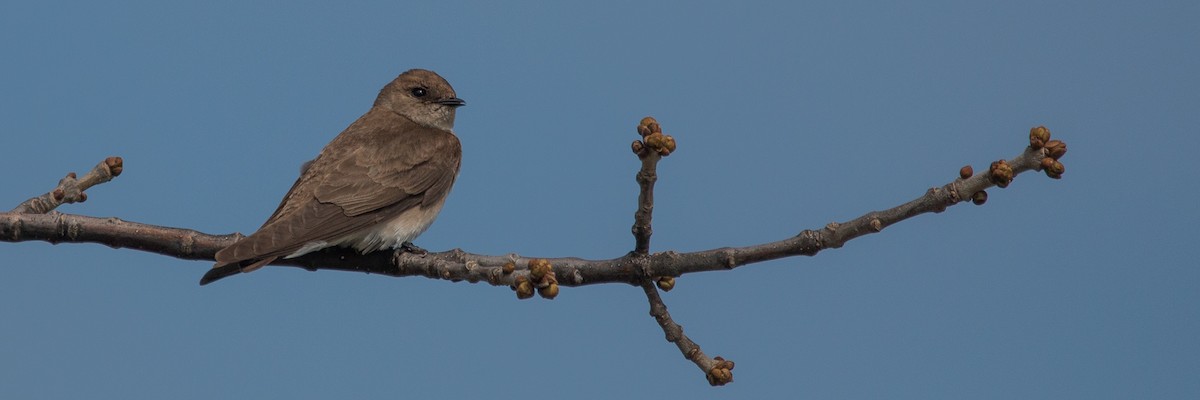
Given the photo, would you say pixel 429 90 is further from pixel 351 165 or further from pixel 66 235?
pixel 66 235

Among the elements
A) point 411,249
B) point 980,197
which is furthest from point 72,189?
point 980,197

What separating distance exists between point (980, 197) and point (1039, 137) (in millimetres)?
411

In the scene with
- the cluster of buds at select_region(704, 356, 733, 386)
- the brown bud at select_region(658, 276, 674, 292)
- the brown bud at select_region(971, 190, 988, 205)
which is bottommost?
the cluster of buds at select_region(704, 356, 733, 386)

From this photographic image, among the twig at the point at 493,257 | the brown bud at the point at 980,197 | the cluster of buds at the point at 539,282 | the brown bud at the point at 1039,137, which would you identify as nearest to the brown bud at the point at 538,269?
the cluster of buds at the point at 539,282

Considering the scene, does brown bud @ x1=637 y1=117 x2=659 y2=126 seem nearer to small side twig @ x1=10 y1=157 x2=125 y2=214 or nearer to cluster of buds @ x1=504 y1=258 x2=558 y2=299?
cluster of buds @ x1=504 y1=258 x2=558 y2=299

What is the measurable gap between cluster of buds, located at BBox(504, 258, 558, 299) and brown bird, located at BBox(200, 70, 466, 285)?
2.35 metres

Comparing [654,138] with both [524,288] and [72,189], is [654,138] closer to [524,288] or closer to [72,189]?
[524,288]

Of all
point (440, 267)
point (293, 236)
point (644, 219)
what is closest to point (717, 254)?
point (644, 219)

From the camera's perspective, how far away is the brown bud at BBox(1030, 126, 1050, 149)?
4934 mm

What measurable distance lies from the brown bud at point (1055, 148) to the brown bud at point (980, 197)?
0.36 m

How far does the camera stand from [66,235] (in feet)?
24.8

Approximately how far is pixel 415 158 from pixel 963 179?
5114mm

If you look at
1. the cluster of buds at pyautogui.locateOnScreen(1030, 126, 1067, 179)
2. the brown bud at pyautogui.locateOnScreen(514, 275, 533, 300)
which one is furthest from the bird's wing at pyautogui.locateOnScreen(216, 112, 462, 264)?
the cluster of buds at pyautogui.locateOnScreen(1030, 126, 1067, 179)

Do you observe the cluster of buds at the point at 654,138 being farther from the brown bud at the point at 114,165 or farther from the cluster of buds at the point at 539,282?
the brown bud at the point at 114,165
